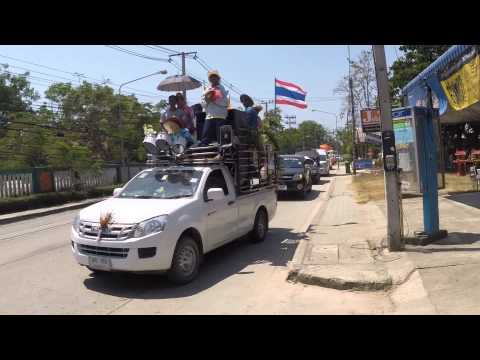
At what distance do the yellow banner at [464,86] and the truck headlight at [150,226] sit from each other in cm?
854

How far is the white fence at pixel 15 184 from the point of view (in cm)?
2022

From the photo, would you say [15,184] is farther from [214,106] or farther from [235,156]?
[235,156]

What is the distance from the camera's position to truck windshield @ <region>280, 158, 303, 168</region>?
61.1 feet

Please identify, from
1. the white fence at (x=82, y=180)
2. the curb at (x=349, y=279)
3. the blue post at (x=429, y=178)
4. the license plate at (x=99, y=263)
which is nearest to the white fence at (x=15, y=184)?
the white fence at (x=82, y=180)

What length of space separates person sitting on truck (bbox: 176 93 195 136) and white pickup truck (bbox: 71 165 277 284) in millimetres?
1863

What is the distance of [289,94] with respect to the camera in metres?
28.4

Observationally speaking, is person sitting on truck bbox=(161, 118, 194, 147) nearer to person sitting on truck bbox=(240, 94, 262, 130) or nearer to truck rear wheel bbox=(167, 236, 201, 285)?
person sitting on truck bbox=(240, 94, 262, 130)

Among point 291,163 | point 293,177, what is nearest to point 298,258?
point 293,177

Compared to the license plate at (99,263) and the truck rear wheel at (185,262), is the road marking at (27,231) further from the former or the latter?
the truck rear wheel at (185,262)

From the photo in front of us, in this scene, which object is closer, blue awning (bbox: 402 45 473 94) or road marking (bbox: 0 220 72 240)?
blue awning (bbox: 402 45 473 94)

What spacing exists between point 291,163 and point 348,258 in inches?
461

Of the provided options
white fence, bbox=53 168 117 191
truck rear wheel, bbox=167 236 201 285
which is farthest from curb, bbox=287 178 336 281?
white fence, bbox=53 168 117 191

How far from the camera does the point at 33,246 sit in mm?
9844
